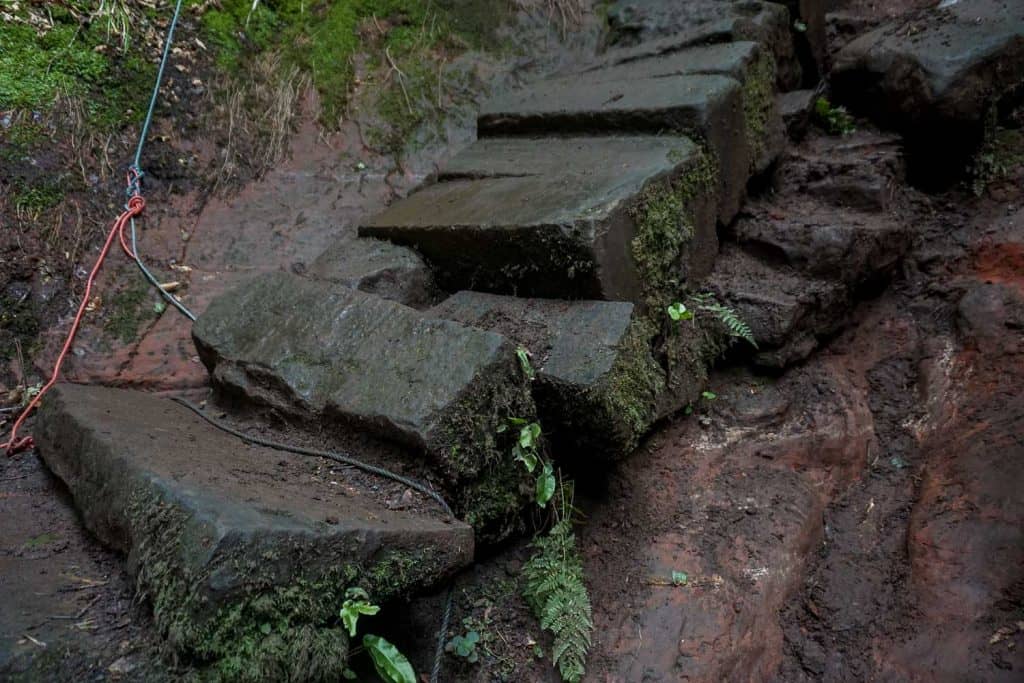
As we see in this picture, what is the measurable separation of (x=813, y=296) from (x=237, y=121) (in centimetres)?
338

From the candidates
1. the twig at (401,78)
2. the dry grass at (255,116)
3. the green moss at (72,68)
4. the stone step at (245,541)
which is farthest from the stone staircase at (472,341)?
the green moss at (72,68)

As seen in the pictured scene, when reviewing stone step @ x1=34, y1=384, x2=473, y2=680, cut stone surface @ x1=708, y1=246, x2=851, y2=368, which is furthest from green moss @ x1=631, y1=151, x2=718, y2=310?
stone step @ x1=34, y1=384, x2=473, y2=680

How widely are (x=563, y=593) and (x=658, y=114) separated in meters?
2.08

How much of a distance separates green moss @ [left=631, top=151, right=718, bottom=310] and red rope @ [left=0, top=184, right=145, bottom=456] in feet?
8.02

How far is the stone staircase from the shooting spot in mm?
1855

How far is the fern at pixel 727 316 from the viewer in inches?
122

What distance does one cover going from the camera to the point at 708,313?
3191mm

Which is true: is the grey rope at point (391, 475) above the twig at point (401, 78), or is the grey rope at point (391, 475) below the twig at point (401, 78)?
below

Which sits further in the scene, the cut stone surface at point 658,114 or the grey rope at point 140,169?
the grey rope at point 140,169

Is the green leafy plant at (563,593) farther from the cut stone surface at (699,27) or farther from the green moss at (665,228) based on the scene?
the cut stone surface at (699,27)

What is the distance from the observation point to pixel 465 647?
2412 millimetres

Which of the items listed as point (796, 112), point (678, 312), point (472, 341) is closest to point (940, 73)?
point (796, 112)

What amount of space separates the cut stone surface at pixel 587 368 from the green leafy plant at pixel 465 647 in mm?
709

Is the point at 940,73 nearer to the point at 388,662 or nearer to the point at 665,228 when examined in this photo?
the point at 665,228
